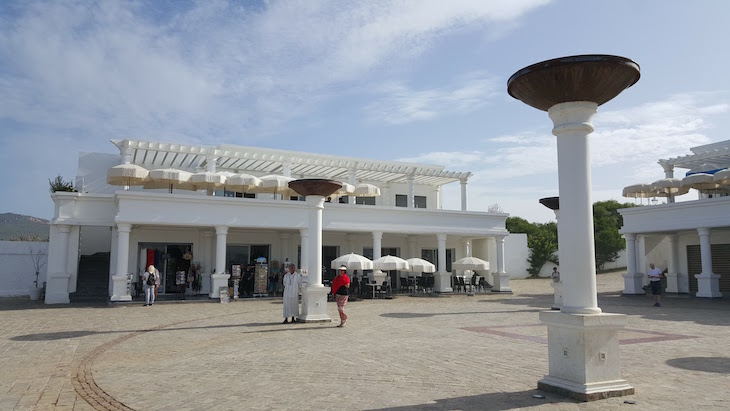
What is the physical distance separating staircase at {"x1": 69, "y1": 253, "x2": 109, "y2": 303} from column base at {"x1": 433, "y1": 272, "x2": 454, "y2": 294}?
15.4 meters

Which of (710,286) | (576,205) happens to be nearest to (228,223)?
(576,205)

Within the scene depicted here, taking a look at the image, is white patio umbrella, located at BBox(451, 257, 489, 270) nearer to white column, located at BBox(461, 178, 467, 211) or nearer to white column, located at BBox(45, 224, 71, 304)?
white column, located at BBox(461, 178, 467, 211)

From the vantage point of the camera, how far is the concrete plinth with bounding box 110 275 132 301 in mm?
19578

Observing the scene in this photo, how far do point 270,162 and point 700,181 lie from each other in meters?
21.2

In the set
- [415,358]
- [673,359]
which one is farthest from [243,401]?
[673,359]

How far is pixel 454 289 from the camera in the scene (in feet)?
93.4

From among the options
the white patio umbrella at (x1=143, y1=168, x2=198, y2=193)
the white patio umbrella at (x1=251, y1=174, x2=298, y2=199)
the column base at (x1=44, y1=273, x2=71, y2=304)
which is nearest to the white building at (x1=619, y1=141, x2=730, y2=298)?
the white patio umbrella at (x1=251, y1=174, x2=298, y2=199)

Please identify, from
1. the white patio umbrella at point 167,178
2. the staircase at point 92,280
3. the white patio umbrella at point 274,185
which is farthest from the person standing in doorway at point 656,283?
the staircase at point 92,280

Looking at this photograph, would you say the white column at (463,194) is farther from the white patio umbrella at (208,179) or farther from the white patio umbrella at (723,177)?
the white patio umbrella at (208,179)

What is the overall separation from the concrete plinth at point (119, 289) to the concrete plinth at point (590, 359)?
17.5m

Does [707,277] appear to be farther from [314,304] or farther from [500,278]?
[314,304]

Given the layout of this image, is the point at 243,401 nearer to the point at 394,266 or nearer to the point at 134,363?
the point at 134,363

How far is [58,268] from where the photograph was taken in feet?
68.0

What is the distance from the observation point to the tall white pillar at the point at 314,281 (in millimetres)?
14297
